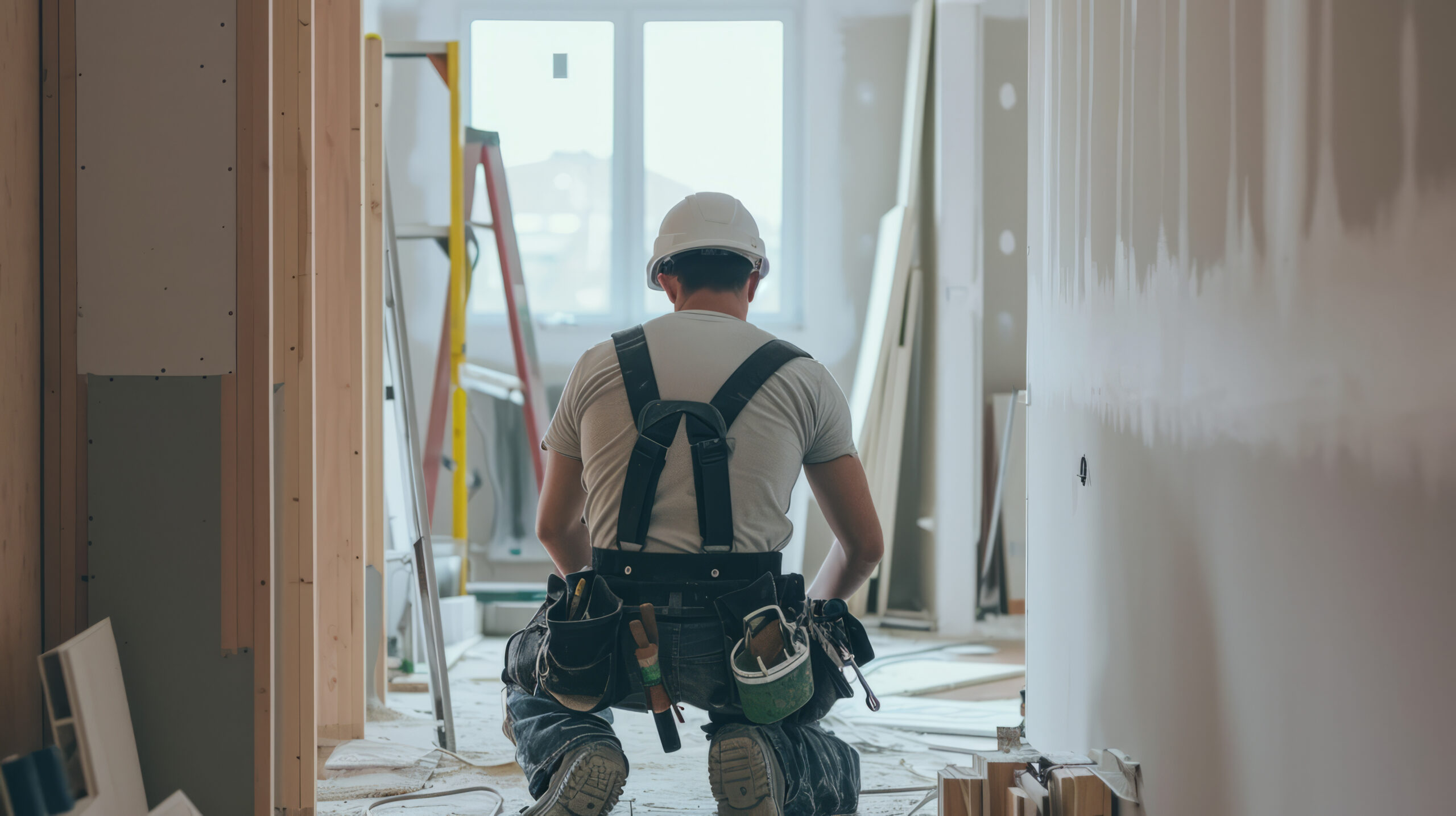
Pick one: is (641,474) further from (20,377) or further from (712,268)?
(20,377)

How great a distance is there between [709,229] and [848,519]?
60 cm

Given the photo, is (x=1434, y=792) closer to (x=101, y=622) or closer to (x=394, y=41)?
(x=101, y=622)

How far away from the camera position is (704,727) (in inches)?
71.7

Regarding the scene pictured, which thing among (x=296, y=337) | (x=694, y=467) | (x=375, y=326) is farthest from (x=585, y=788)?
(x=375, y=326)

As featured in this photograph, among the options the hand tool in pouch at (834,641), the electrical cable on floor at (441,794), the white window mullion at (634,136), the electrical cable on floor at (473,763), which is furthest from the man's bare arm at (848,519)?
the white window mullion at (634,136)

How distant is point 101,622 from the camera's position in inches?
62.9

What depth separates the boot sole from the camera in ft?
5.43

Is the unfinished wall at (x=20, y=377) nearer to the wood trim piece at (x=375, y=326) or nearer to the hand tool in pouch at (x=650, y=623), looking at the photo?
the hand tool in pouch at (x=650, y=623)

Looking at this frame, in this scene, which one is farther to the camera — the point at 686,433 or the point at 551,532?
the point at 551,532

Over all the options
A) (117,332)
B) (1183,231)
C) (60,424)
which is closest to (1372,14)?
(1183,231)

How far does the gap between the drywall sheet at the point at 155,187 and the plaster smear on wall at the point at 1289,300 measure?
4.59 ft

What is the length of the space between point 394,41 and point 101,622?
2.53m

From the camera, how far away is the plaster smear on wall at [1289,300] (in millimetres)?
822

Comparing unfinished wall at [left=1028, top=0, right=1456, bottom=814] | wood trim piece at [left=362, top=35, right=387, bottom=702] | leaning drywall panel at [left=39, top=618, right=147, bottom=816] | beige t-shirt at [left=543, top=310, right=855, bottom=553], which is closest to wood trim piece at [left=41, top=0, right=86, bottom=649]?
leaning drywall panel at [left=39, top=618, right=147, bottom=816]
